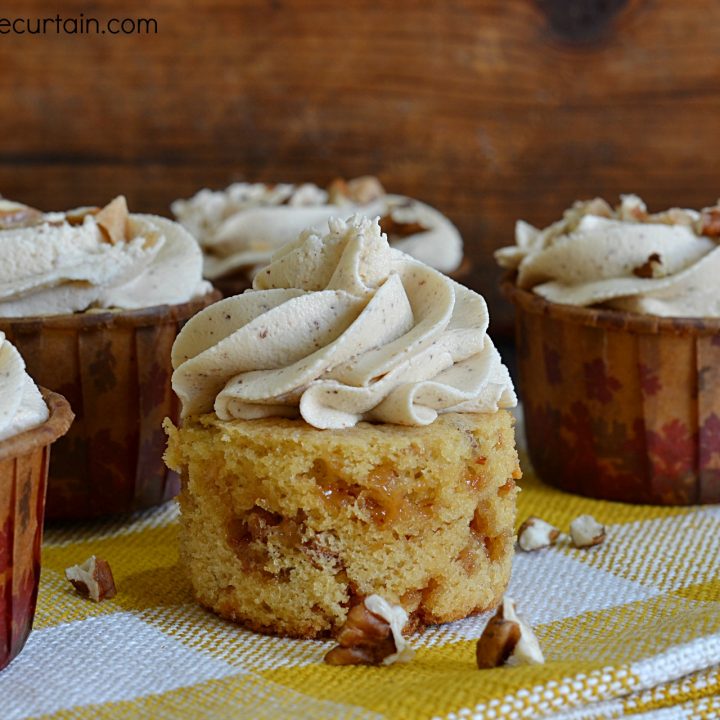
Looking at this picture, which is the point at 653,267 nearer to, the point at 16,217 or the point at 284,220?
the point at 284,220

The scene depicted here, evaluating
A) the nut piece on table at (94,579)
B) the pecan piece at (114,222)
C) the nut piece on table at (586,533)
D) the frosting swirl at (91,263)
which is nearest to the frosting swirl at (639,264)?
the nut piece on table at (586,533)

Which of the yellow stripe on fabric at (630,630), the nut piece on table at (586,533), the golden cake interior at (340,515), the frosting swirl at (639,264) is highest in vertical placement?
the frosting swirl at (639,264)

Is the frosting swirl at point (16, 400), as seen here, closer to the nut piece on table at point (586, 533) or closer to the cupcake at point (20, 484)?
the cupcake at point (20, 484)

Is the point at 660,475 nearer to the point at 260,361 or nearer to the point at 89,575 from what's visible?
the point at 260,361

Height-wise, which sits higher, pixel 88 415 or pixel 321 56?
pixel 321 56

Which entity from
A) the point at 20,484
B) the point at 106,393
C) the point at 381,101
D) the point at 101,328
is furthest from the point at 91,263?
the point at 381,101

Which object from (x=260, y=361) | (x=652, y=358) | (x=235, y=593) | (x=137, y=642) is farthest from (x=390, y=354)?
(x=652, y=358)
